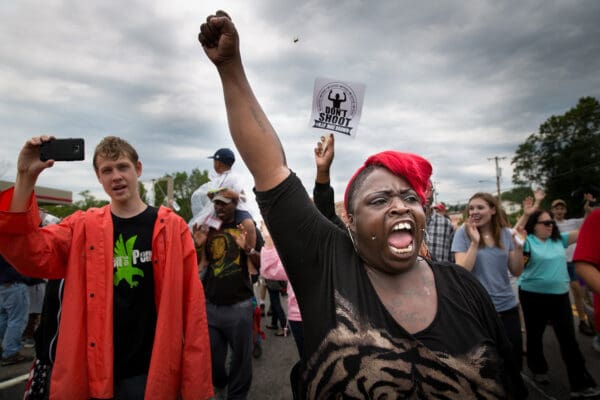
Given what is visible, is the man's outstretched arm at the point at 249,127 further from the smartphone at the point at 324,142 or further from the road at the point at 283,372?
the road at the point at 283,372

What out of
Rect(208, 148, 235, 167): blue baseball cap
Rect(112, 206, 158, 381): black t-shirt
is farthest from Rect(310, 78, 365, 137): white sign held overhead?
Rect(208, 148, 235, 167): blue baseball cap

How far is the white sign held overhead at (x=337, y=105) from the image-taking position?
2.05 m

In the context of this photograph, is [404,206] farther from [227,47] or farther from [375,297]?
[227,47]

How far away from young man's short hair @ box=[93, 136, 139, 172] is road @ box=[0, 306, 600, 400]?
2.90 meters

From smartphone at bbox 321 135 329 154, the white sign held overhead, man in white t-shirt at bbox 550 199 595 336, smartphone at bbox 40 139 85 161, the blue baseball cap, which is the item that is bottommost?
man in white t-shirt at bbox 550 199 595 336

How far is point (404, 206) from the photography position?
4.59 feet

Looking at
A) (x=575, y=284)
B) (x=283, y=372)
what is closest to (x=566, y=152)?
(x=575, y=284)

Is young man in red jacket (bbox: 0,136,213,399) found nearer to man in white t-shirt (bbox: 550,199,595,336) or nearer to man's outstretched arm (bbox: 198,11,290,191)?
man's outstretched arm (bbox: 198,11,290,191)

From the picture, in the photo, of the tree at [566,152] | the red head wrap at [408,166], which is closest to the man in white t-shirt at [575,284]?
the red head wrap at [408,166]

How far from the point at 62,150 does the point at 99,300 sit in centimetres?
85

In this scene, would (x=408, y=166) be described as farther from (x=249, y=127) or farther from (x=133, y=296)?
(x=133, y=296)

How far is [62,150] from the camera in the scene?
1.89 m

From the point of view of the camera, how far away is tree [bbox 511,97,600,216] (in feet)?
110

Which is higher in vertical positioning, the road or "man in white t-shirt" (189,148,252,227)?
"man in white t-shirt" (189,148,252,227)
